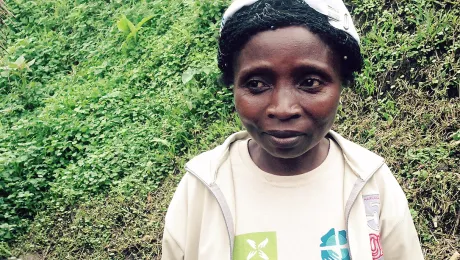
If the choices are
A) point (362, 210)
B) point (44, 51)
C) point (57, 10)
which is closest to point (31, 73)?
point (44, 51)

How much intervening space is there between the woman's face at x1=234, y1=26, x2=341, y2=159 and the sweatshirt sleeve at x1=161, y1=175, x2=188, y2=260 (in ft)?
1.18

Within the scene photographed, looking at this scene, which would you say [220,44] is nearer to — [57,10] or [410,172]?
[410,172]

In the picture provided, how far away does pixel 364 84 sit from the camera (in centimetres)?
391

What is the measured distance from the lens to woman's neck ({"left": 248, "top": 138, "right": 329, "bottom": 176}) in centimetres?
187

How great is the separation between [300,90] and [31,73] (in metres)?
4.55

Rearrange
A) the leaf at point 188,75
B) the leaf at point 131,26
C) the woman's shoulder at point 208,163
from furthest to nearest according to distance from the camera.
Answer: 1. the leaf at point 131,26
2. the leaf at point 188,75
3. the woman's shoulder at point 208,163

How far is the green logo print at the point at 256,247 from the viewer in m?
1.76

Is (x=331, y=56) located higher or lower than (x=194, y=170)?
higher

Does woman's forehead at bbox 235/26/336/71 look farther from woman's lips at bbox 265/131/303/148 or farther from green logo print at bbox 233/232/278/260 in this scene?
green logo print at bbox 233/232/278/260

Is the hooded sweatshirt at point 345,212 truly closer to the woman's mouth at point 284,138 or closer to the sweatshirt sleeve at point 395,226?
the sweatshirt sleeve at point 395,226

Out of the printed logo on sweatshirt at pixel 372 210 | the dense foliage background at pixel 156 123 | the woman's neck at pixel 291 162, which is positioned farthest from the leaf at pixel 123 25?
the printed logo on sweatshirt at pixel 372 210

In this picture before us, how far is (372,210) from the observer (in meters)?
1.81

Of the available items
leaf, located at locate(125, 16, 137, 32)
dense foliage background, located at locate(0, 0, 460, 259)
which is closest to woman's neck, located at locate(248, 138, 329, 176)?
dense foliage background, located at locate(0, 0, 460, 259)

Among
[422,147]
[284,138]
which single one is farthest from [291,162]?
[422,147]
